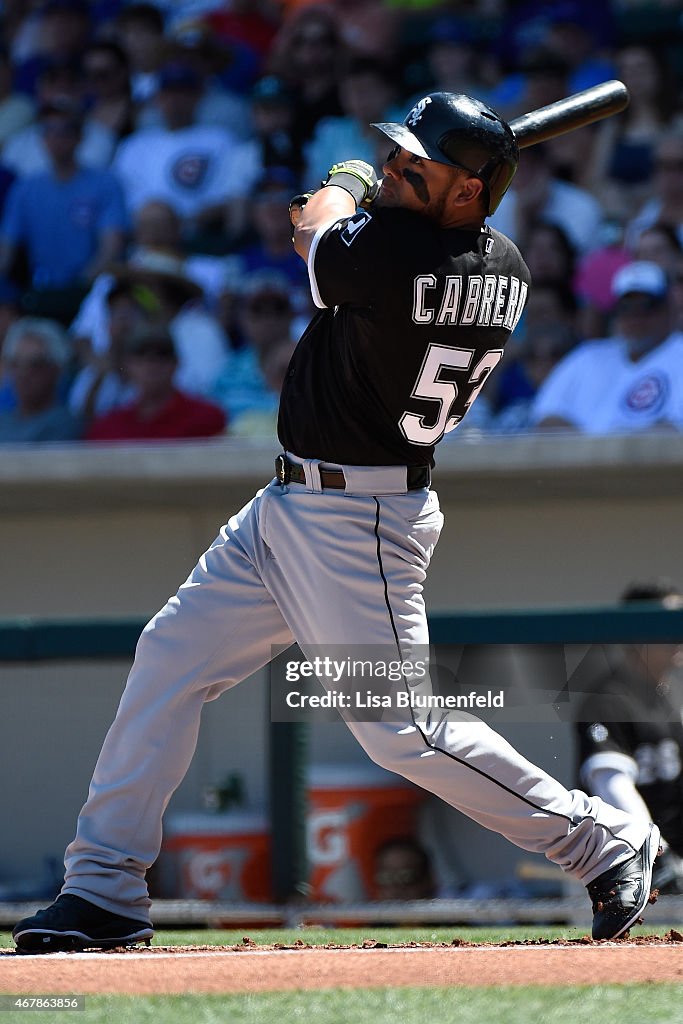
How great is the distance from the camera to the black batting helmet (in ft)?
8.36

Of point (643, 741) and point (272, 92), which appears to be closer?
point (643, 741)

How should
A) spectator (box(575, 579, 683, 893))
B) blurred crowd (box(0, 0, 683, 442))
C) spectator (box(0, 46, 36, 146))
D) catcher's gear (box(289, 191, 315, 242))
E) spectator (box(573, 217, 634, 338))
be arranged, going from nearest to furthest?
catcher's gear (box(289, 191, 315, 242)) < spectator (box(575, 579, 683, 893)) < blurred crowd (box(0, 0, 683, 442)) < spectator (box(573, 217, 634, 338)) < spectator (box(0, 46, 36, 146))

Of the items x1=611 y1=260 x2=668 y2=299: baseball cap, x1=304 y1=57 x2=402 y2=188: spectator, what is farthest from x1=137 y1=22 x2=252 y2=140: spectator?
x1=611 y1=260 x2=668 y2=299: baseball cap

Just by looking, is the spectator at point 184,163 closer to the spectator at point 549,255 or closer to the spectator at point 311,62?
the spectator at point 311,62

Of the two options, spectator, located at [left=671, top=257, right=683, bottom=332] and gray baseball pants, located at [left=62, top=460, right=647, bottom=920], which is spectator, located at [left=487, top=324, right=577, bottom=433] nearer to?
spectator, located at [left=671, top=257, right=683, bottom=332]

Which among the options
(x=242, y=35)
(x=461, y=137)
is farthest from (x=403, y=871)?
(x=242, y=35)

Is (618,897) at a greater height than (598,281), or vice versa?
(598,281)

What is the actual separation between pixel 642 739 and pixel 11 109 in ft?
19.8

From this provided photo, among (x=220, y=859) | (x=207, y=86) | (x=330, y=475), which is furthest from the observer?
(x=207, y=86)

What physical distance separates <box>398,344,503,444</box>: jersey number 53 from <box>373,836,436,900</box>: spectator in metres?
1.89

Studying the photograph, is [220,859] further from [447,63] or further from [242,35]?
[242,35]

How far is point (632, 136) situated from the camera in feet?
23.0

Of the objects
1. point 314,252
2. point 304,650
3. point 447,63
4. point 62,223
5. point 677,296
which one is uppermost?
point 447,63

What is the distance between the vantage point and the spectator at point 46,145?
786 cm
